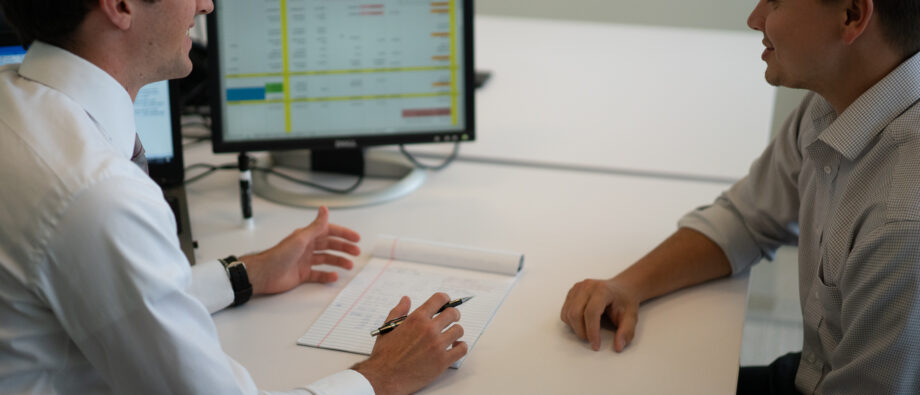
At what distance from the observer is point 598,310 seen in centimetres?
130

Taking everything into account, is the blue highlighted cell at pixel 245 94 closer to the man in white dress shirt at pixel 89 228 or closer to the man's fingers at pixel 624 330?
the man in white dress shirt at pixel 89 228

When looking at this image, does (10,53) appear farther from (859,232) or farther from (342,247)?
(859,232)

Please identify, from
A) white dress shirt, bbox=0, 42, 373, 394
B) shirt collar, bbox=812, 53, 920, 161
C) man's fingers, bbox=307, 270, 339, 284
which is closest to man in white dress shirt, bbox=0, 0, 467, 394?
white dress shirt, bbox=0, 42, 373, 394

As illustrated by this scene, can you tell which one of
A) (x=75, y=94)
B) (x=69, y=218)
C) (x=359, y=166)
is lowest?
(x=359, y=166)

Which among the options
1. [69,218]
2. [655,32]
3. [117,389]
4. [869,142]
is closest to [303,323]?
[117,389]

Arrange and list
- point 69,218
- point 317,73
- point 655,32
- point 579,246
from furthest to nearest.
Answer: point 655,32, point 317,73, point 579,246, point 69,218

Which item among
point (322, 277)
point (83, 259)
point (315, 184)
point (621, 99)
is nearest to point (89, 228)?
point (83, 259)

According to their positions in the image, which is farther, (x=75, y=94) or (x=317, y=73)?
(x=317, y=73)

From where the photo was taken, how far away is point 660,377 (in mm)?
1197

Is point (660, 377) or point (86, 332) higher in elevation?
point (86, 332)

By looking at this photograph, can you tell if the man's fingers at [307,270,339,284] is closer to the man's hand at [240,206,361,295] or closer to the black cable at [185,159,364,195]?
the man's hand at [240,206,361,295]

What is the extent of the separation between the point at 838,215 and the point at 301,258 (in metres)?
0.83

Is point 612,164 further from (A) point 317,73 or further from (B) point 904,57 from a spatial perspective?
(B) point 904,57

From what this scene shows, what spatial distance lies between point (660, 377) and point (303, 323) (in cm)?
54
